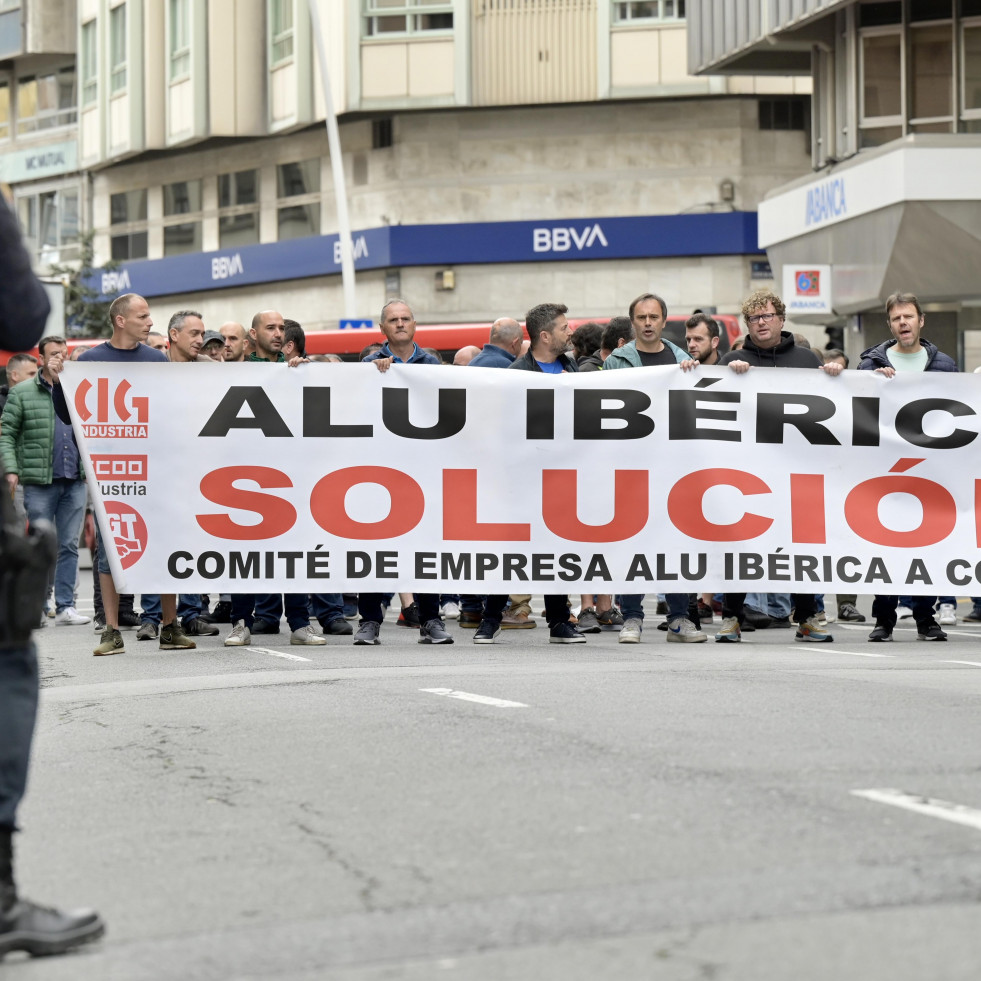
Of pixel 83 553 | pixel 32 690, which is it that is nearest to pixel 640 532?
pixel 32 690

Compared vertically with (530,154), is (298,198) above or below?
below

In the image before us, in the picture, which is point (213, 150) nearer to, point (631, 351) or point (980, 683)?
point (631, 351)

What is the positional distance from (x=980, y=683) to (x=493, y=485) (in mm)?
4175

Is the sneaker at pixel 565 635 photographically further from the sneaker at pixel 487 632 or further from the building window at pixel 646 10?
the building window at pixel 646 10

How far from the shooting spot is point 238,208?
4603cm

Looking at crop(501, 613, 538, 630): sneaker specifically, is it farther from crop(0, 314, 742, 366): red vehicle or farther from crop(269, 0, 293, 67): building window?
crop(269, 0, 293, 67): building window

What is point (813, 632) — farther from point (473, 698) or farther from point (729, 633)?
point (473, 698)

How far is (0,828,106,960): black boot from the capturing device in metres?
4.49

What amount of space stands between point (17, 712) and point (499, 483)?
8131mm

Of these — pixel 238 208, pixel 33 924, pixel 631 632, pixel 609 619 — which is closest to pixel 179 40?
pixel 238 208

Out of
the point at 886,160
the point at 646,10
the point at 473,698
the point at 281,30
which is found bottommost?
the point at 473,698

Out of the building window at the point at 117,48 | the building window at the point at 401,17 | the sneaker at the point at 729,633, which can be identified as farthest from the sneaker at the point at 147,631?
the building window at the point at 117,48

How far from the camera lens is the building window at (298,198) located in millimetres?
43625

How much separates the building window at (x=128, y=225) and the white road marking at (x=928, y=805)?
4491 cm
